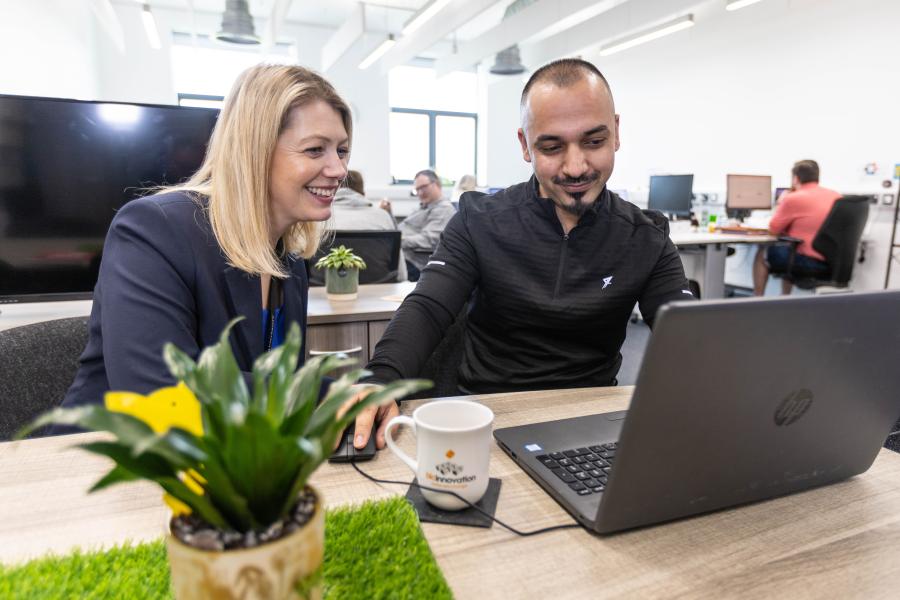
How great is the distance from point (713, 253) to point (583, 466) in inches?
177

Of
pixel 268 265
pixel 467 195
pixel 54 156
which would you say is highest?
pixel 54 156

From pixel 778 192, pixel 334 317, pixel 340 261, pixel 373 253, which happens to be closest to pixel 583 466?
pixel 334 317

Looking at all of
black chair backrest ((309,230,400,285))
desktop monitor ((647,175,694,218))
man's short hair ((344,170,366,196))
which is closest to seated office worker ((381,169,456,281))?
man's short hair ((344,170,366,196))

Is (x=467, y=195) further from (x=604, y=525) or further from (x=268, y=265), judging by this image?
(x=604, y=525)

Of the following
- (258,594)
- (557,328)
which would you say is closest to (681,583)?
(258,594)

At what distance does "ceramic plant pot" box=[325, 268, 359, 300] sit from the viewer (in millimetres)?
2035

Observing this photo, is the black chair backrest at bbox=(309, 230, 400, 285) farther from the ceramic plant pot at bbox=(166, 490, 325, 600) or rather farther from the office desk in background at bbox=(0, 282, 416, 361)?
the ceramic plant pot at bbox=(166, 490, 325, 600)

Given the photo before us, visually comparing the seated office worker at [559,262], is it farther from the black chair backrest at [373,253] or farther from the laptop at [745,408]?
the black chair backrest at [373,253]

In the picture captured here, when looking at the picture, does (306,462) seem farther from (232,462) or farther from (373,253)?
(373,253)

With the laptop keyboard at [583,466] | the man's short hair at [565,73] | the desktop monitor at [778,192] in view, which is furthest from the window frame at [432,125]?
the laptop keyboard at [583,466]

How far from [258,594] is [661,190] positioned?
608 cm

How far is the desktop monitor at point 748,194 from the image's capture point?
207 inches

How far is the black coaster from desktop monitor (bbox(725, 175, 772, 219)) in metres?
Result: 5.38

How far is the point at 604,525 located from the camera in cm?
59
